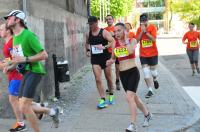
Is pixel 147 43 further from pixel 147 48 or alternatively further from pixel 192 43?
pixel 192 43

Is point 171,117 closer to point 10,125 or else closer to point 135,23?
point 10,125

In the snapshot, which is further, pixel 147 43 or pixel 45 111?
pixel 147 43

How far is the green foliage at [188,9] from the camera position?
61.8 metres

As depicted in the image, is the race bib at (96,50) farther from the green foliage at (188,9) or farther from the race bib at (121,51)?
the green foliage at (188,9)

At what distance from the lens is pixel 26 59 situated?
6.27 m

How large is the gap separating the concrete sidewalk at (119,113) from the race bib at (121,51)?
1233 millimetres

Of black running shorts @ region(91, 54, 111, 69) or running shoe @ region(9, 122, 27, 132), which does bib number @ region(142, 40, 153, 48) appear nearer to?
black running shorts @ region(91, 54, 111, 69)

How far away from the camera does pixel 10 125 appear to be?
25.6ft

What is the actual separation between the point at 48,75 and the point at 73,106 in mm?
1096

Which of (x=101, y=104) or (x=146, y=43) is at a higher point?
(x=146, y=43)

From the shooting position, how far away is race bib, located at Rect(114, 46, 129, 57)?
24.5 feet

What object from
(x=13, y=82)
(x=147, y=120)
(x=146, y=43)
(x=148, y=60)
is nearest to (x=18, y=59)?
(x=13, y=82)

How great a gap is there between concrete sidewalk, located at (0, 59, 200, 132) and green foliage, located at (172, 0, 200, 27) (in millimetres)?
49561

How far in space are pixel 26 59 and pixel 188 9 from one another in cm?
6002
